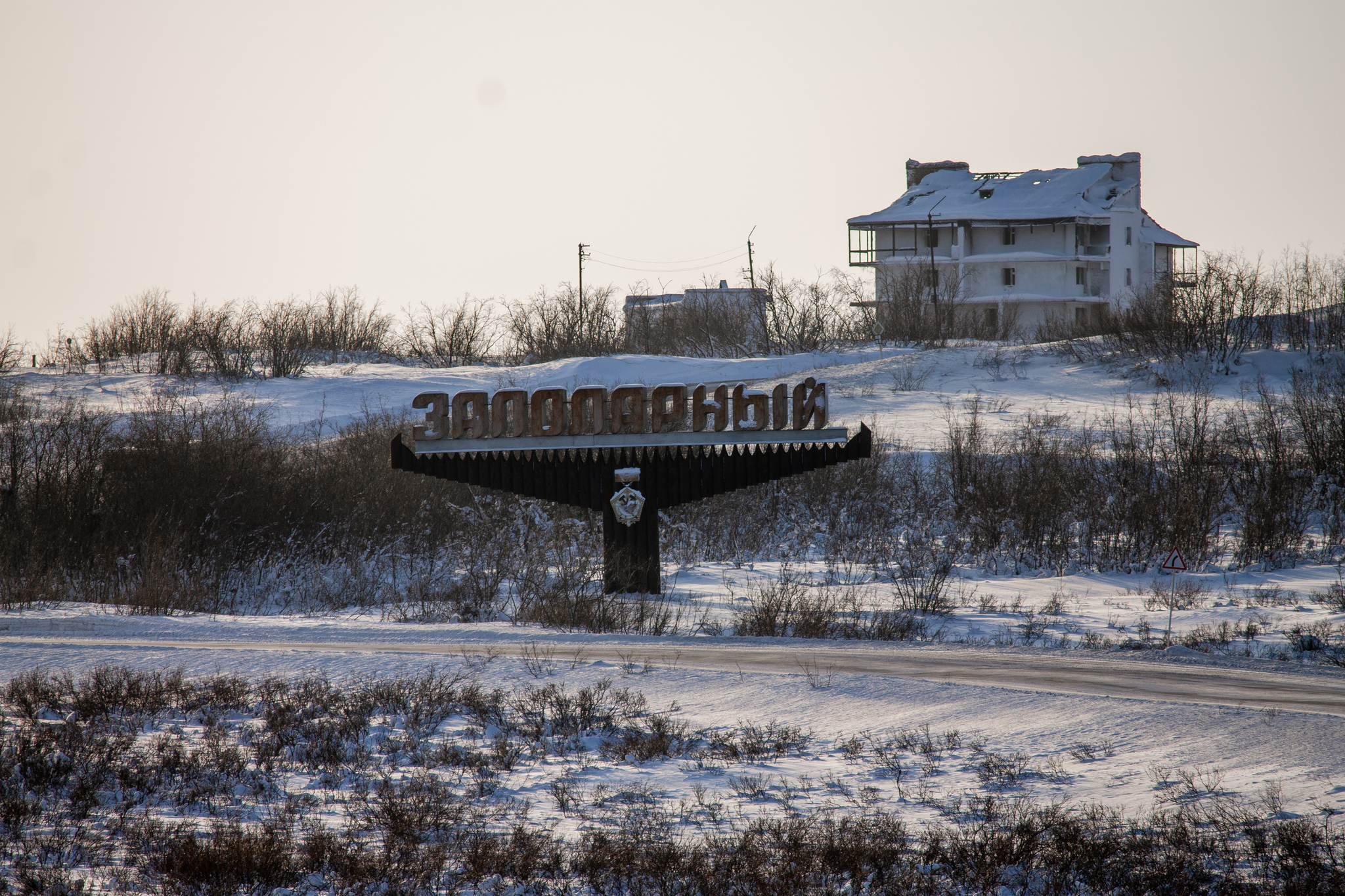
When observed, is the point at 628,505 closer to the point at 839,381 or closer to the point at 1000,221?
the point at 839,381

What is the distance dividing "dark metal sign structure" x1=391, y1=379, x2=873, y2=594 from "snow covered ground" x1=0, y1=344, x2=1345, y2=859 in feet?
4.56

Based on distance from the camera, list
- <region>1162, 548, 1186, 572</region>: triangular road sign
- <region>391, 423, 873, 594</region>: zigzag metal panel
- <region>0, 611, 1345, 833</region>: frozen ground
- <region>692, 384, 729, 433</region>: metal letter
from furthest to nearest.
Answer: <region>391, 423, 873, 594</region>: zigzag metal panel
<region>692, 384, 729, 433</region>: metal letter
<region>1162, 548, 1186, 572</region>: triangular road sign
<region>0, 611, 1345, 833</region>: frozen ground

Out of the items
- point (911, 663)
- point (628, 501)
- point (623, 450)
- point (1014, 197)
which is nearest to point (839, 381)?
point (623, 450)

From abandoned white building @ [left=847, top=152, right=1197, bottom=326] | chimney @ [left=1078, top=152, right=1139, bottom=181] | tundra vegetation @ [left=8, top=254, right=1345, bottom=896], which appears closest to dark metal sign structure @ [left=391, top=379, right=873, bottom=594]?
tundra vegetation @ [left=8, top=254, right=1345, bottom=896]

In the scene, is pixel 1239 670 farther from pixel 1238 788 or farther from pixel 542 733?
pixel 542 733

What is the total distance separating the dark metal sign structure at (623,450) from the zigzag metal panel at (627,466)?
13 millimetres

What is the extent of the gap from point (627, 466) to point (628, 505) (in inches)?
22.6

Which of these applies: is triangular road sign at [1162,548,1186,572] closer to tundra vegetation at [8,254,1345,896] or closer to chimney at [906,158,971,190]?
tundra vegetation at [8,254,1345,896]

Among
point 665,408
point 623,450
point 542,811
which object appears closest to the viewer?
point 542,811

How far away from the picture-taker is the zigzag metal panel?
49.1 feet

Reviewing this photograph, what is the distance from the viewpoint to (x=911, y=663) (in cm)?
1034

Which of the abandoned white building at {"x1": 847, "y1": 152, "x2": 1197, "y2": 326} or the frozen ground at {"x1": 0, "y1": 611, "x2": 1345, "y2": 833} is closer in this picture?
the frozen ground at {"x1": 0, "y1": 611, "x2": 1345, "y2": 833}

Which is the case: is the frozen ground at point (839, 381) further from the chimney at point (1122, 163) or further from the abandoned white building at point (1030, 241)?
the chimney at point (1122, 163)

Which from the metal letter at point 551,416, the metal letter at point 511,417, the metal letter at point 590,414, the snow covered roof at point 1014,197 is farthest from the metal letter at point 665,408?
the snow covered roof at point 1014,197
